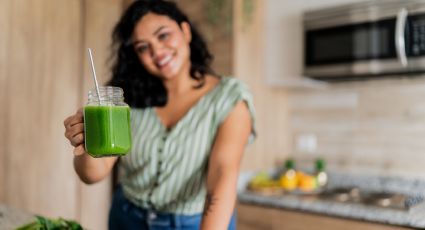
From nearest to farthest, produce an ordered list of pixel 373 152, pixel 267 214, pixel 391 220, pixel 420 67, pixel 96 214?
pixel 391 220, pixel 420 67, pixel 267 214, pixel 373 152, pixel 96 214

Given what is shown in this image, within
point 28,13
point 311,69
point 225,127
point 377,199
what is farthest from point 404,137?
point 28,13

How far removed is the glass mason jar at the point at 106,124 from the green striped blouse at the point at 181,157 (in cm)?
44

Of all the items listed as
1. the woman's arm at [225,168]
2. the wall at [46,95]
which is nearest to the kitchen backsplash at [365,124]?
the wall at [46,95]

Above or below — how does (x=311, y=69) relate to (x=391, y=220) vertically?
above

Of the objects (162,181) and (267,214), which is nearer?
(162,181)

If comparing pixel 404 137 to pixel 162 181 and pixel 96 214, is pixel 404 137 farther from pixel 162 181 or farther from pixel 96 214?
pixel 96 214

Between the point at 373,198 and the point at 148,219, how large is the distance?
1171mm

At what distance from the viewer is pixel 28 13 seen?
7.00 feet

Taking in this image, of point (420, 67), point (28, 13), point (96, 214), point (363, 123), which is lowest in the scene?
point (96, 214)

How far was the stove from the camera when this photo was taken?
181 cm

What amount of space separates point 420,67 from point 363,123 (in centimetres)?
56

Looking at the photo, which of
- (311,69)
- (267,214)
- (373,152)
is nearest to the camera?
(267,214)

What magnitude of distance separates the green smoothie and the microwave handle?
4.85 feet

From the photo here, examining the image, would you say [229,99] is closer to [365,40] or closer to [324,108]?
[365,40]
